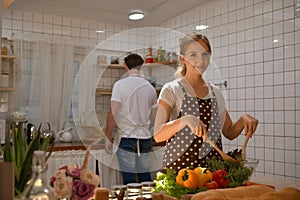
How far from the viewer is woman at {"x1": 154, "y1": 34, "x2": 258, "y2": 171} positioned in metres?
1.00

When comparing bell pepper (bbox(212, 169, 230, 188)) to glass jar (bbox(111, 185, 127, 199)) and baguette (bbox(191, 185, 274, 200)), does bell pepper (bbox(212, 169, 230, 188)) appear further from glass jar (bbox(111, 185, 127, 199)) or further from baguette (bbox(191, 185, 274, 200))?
glass jar (bbox(111, 185, 127, 199))

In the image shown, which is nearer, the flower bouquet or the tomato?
the flower bouquet

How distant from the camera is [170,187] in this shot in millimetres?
845

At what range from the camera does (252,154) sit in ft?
5.80

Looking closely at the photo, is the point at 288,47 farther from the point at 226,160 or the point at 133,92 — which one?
the point at 133,92

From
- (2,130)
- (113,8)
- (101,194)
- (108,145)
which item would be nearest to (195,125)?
(108,145)

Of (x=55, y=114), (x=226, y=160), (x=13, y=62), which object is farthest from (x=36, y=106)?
(x=226, y=160)

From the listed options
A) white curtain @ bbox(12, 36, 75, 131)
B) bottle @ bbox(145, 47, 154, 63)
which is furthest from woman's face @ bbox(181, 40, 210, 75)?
white curtain @ bbox(12, 36, 75, 131)

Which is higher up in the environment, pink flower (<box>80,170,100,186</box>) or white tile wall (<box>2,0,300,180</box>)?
A: white tile wall (<box>2,0,300,180</box>)

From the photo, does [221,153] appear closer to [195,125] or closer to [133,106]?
[195,125]

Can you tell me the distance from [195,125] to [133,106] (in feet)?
0.71

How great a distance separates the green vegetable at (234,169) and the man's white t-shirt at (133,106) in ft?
0.68

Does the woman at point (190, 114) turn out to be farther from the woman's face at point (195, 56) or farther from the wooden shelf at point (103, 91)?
the wooden shelf at point (103, 91)

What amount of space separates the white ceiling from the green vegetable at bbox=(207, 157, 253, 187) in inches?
40.3
